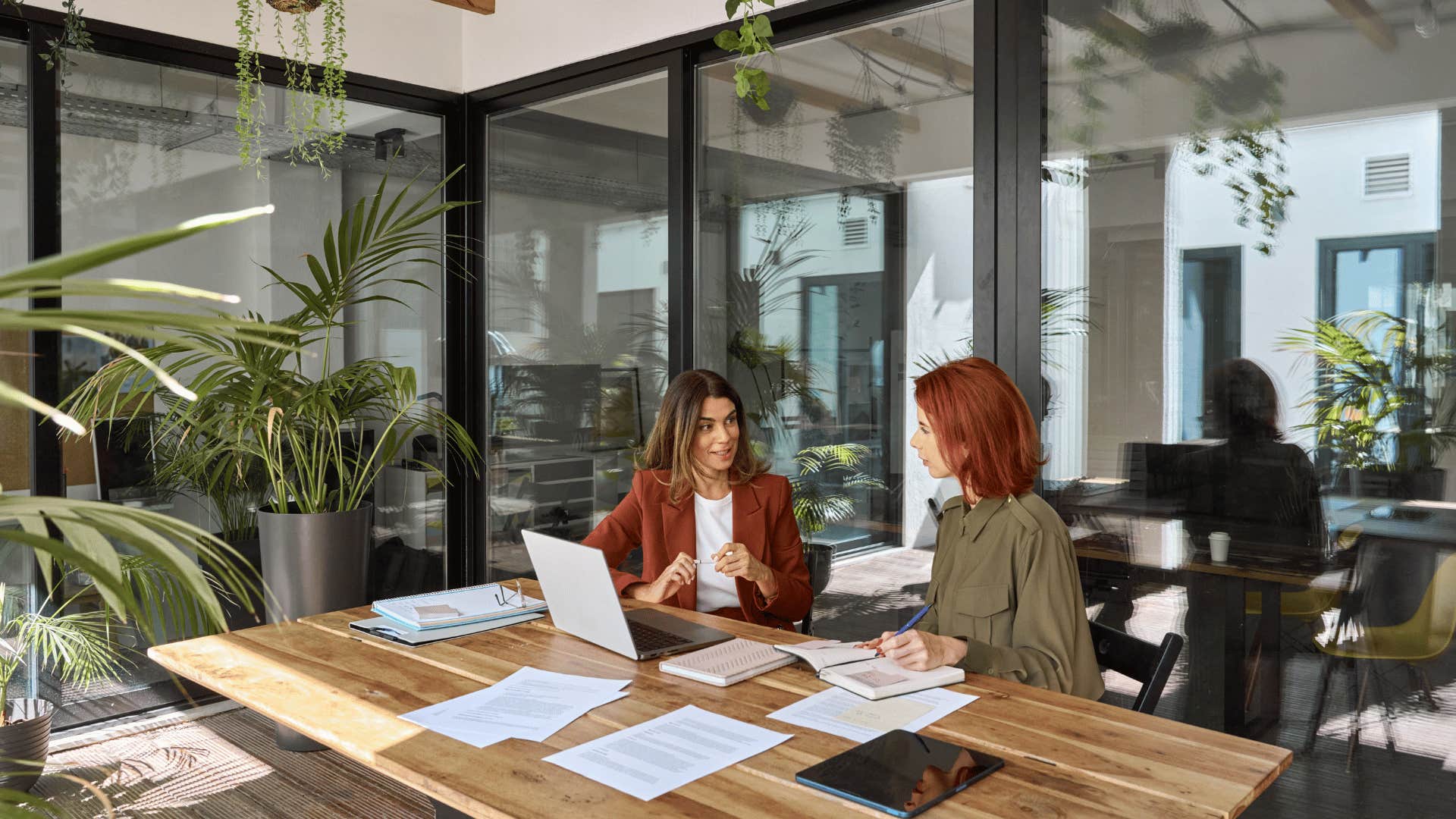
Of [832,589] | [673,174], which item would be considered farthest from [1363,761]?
[673,174]

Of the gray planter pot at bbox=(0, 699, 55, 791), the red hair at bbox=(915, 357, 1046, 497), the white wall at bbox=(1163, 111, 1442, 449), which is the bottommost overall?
the gray planter pot at bbox=(0, 699, 55, 791)

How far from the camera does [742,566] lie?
268 cm

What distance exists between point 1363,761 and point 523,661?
1.93 meters

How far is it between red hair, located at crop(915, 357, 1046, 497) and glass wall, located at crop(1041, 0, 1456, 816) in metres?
0.72

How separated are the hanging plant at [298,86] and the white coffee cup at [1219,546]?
10.8 feet

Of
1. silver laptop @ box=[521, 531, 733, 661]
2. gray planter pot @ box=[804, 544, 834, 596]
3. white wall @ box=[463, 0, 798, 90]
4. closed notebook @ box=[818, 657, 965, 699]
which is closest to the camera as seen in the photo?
closed notebook @ box=[818, 657, 965, 699]

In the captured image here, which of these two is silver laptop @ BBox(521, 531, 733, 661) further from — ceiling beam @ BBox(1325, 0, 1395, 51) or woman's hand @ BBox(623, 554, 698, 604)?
ceiling beam @ BBox(1325, 0, 1395, 51)

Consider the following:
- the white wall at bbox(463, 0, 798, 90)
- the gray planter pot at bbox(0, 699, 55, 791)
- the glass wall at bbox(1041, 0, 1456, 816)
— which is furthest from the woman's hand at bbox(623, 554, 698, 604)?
the white wall at bbox(463, 0, 798, 90)

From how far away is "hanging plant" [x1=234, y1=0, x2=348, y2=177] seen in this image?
4.03m

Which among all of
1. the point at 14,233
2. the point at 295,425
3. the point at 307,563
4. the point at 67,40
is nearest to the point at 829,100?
the point at 295,425

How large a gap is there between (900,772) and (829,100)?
8.33 ft

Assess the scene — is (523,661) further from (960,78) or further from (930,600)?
(960,78)

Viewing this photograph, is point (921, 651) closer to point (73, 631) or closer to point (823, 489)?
point (823, 489)

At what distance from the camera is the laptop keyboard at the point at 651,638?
2236 millimetres
